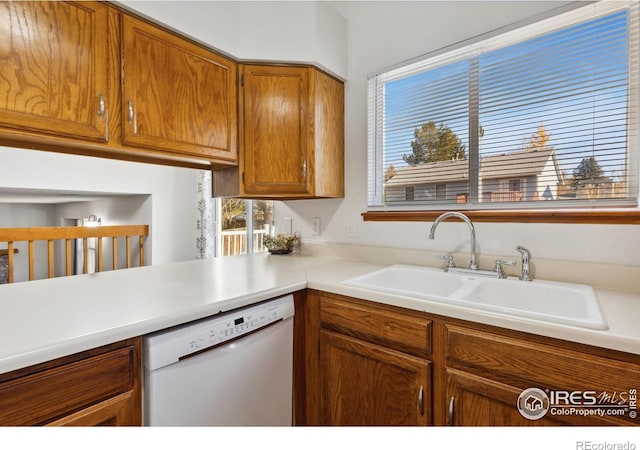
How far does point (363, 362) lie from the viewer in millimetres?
1255

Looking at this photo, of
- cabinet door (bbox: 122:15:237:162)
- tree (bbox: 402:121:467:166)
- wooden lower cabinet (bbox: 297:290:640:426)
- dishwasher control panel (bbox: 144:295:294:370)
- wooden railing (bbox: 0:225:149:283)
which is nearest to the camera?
wooden lower cabinet (bbox: 297:290:640:426)

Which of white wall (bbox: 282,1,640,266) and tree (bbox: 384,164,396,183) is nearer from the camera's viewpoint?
white wall (bbox: 282,1,640,266)

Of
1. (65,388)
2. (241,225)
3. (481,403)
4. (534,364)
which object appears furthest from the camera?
(241,225)

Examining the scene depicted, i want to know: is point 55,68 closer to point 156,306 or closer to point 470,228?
point 156,306

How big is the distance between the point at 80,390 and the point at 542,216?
1.75 m

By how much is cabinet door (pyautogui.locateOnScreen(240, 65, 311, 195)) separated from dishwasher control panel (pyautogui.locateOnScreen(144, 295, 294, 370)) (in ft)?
2.45

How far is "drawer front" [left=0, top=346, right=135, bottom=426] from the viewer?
0.71m

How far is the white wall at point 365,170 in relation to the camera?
1.30 meters

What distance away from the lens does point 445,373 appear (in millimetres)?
1062

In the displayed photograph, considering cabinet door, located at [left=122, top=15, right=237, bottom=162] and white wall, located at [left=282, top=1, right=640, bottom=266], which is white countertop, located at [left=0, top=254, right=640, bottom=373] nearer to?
white wall, located at [left=282, top=1, right=640, bottom=266]

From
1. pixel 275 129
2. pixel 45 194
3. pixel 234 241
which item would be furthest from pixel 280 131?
pixel 45 194

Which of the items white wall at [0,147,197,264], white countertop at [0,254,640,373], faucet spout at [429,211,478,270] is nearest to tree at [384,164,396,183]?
faucet spout at [429,211,478,270]

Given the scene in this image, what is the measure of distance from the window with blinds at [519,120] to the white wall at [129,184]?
275 cm
